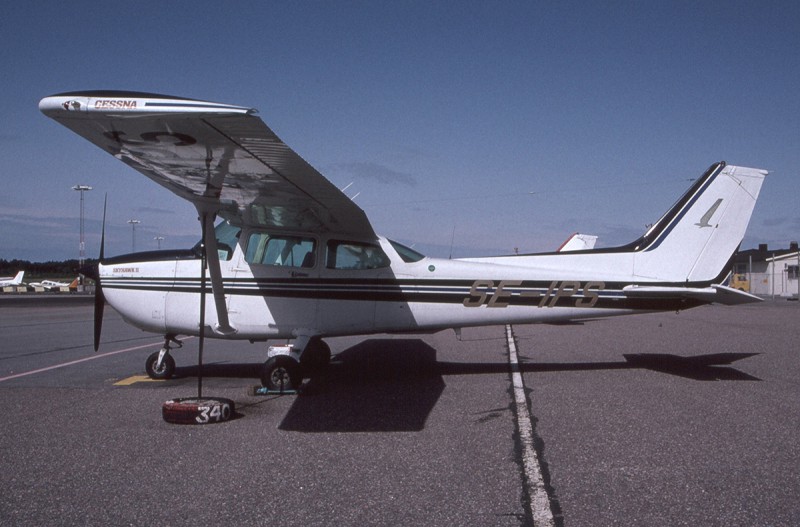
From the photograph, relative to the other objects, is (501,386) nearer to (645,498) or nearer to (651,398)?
(651,398)

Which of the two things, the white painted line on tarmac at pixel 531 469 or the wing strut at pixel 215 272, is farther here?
the wing strut at pixel 215 272

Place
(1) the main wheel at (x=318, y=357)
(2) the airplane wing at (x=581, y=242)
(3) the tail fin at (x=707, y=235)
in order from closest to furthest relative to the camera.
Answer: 1. (3) the tail fin at (x=707, y=235)
2. (1) the main wheel at (x=318, y=357)
3. (2) the airplane wing at (x=581, y=242)

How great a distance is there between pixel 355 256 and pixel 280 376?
188 centimetres

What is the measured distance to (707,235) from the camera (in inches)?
337

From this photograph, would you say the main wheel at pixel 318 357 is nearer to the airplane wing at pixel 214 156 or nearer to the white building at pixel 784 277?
the airplane wing at pixel 214 156

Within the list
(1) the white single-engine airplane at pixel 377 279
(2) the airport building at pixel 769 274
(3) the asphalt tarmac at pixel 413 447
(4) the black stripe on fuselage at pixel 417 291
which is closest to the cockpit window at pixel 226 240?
(1) the white single-engine airplane at pixel 377 279

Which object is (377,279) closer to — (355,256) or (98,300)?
(355,256)

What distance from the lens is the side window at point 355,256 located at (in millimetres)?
8164

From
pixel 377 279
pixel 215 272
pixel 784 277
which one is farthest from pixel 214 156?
pixel 784 277

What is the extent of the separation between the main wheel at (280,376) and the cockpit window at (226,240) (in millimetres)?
1733

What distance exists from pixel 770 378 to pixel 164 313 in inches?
306

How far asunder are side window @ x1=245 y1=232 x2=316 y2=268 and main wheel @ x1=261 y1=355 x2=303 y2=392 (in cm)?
143

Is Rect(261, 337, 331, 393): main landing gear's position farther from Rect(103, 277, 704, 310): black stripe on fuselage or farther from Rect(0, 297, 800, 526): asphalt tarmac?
Rect(103, 277, 704, 310): black stripe on fuselage

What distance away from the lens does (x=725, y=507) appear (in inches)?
134
